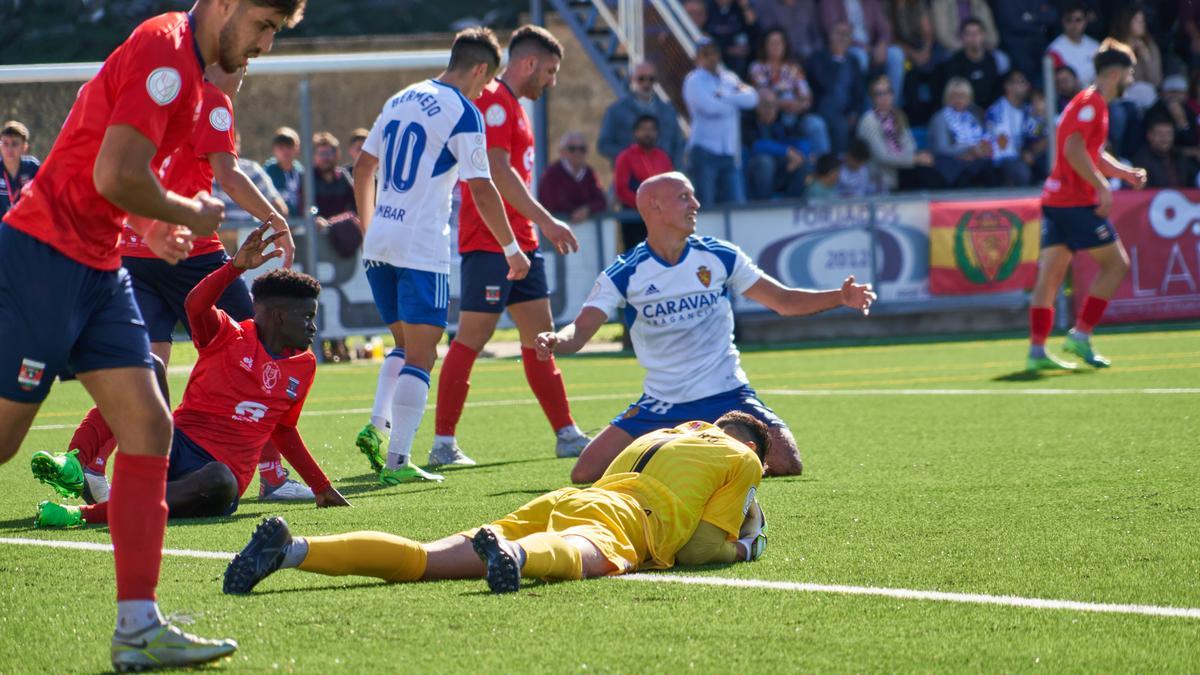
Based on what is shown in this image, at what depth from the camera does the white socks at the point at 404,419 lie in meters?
8.17

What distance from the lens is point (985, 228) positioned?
1852 cm

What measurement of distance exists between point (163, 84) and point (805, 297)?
13.9ft

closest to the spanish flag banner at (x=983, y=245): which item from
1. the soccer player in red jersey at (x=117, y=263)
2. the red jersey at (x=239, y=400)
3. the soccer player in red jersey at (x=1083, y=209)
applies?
the soccer player in red jersey at (x=1083, y=209)

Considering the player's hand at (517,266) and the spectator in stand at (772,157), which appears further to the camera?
the spectator in stand at (772,157)

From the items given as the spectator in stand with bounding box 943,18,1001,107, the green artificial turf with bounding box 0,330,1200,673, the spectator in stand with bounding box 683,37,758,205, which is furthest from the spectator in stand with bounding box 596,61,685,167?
the green artificial turf with bounding box 0,330,1200,673

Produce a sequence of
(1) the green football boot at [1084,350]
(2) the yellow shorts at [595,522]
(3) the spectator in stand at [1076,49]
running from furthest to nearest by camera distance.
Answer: (3) the spectator in stand at [1076,49], (1) the green football boot at [1084,350], (2) the yellow shorts at [595,522]

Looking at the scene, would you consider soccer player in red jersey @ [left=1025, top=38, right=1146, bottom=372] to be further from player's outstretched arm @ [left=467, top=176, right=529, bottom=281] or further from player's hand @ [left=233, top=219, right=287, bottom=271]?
player's hand @ [left=233, top=219, right=287, bottom=271]

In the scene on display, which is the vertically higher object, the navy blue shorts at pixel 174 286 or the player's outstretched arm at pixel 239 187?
the player's outstretched arm at pixel 239 187

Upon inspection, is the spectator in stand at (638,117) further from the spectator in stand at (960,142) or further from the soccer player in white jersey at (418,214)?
the soccer player in white jersey at (418,214)

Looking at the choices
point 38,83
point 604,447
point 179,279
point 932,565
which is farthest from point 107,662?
point 38,83

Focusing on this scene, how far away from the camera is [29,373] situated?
4234 millimetres

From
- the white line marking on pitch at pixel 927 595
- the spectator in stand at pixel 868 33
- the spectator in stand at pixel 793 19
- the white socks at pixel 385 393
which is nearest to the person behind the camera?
the white line marking on pitch at pixel 927 595

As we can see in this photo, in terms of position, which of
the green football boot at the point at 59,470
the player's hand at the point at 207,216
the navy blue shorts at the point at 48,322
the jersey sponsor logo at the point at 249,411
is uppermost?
the player's hand at the point at 207,216

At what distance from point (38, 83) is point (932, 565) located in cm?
Answer: 1307
